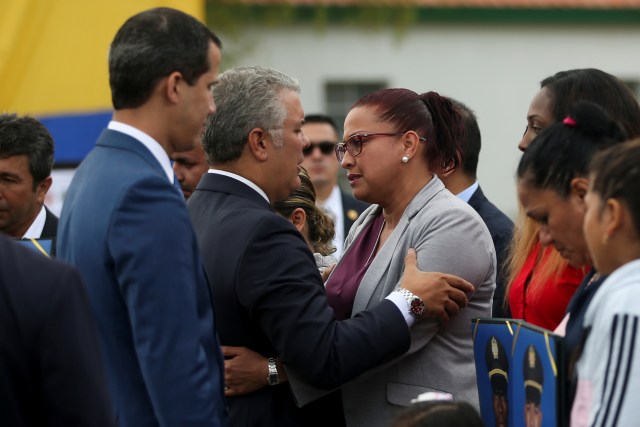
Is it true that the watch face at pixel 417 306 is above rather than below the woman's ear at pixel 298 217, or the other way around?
above

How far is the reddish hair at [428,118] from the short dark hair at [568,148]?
79 cm

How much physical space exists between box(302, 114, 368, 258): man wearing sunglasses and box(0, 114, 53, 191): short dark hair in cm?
320

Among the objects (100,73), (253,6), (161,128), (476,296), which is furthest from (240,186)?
(253,6)

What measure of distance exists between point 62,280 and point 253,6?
618 inches

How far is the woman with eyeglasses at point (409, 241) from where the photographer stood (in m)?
3.65

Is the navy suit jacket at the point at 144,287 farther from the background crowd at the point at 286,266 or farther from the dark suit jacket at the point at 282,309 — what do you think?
the dark suit jacket at the point at 282,309

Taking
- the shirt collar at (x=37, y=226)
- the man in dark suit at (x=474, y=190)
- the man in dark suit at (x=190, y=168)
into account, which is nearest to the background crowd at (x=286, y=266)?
the man in dark suit at (x=474, y=190)

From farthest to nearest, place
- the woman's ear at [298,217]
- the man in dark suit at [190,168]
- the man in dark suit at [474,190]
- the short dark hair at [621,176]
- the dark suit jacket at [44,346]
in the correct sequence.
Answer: the man in dark suit at [190,168], the man in dark suit at [474,190], the woman's ear at [298,217], the short dark hair at [621,176], the dark suit jacket at [44,346]

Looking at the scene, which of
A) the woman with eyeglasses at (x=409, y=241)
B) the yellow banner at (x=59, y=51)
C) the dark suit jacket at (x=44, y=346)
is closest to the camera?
the dark suit jacket at (x=44, y=346)

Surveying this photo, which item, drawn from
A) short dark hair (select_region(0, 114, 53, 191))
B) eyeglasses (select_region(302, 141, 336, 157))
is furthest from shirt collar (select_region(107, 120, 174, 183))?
eyeglasses (select_region(302, 141, 336, 157))

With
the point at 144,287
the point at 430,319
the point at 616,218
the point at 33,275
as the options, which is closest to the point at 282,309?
the point at 430,319

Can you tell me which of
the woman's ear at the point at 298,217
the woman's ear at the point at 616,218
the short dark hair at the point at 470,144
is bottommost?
the woman's ear at the point at 298,217

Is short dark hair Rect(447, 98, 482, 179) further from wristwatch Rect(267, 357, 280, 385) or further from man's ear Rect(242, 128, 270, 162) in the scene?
wristwatch Rect(267, 357, 280, 385)

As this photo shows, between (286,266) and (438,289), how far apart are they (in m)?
→ 0.49
